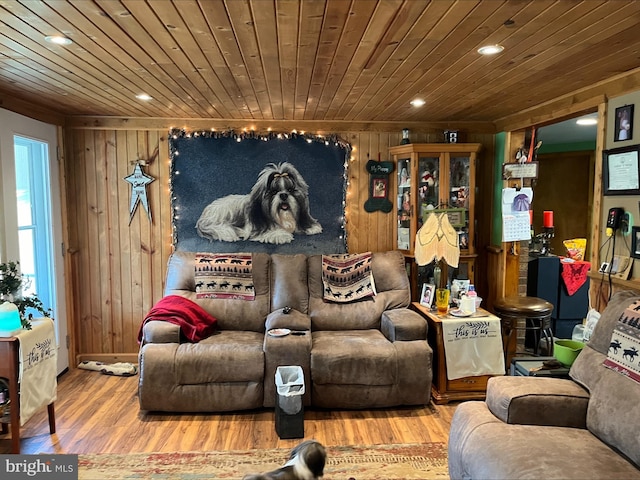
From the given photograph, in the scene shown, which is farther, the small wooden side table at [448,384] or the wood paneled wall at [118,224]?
the wood paneled wall at [118,224]

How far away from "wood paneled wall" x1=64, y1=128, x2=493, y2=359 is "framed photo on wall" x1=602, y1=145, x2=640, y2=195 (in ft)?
5.40

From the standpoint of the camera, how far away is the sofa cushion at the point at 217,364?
3.22 metres

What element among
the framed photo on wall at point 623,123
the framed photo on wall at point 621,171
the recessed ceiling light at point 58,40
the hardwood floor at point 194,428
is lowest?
the hardwood floor at point 194,428

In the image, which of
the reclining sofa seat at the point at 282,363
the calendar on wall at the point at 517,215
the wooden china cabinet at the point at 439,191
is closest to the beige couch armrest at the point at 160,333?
the reclining sofa seat at the point at 282,363

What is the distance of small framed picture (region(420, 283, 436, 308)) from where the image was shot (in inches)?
150

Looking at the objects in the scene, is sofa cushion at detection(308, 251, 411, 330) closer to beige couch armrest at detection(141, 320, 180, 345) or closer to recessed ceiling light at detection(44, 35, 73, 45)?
beige couch armrest at detection(141, 320, 180, 345)

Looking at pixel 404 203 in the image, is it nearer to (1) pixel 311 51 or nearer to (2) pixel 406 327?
(2) pixel 406 327

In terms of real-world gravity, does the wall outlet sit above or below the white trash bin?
above

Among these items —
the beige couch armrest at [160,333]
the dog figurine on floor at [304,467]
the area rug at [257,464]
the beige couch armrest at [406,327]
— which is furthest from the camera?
the beige couch armrest at [406,327]

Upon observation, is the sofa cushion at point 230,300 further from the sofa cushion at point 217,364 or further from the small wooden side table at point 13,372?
the small wooden side table at point 13,372

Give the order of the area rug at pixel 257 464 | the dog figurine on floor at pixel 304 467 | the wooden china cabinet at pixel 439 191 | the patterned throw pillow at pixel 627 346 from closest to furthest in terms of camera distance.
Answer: the dog figurine on floor at pixel 304 467
the patterned throw pillow at pixel 627 346
the area rug at pixel 257 464
the wooden china cabinet at pixel 439 191

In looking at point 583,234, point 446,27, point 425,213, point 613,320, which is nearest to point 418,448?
point 613,320

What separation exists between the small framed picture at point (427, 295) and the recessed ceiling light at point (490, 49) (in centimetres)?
205

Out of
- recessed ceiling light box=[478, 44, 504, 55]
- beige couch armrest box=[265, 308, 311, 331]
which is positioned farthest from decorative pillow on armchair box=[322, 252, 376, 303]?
recessed ceiling light box=[478, 44, 504, 55]
